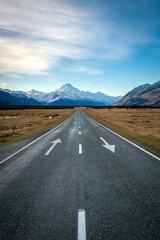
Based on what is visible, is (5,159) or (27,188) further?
(5,159)

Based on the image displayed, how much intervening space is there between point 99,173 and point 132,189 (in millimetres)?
1384

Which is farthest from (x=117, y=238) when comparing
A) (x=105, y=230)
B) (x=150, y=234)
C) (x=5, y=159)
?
(x=5, y=159)

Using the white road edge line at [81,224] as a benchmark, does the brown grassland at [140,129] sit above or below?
above

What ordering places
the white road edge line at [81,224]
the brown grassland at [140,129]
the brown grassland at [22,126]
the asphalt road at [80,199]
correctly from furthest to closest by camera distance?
1. the brown grassland at [22,126]
2. the brown grassland at [140,129]
3. the asphalt road at [80,199]
4. the white road edge line at [81,224]

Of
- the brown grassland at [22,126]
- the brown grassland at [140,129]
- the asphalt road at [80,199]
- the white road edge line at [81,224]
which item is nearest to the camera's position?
the white road edge line at [81,224]

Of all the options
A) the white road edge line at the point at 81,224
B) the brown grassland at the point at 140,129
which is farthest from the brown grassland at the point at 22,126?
the white road edge line at the point at 81,224

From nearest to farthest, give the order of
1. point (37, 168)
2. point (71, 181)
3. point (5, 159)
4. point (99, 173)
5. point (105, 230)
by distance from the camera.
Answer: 1. point (105, 230)
2. point (71, 181)
3. point (99, 173)
4. point (37, 168)
5. point (5, 159)

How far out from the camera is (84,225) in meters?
2.83

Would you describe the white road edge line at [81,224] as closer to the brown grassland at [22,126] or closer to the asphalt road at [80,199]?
the asphalt road at [80,199]

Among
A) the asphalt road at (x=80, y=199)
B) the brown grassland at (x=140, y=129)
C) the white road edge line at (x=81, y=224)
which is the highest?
the brown grassland at (x=140, y=129)

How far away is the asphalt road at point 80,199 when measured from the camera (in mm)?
2715

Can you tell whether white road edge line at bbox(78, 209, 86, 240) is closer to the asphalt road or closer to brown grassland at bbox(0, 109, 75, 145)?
the asphalt road

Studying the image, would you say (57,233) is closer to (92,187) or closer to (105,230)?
(105,230)

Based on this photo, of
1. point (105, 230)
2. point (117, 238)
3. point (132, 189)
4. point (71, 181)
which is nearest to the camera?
point (117, 238)
